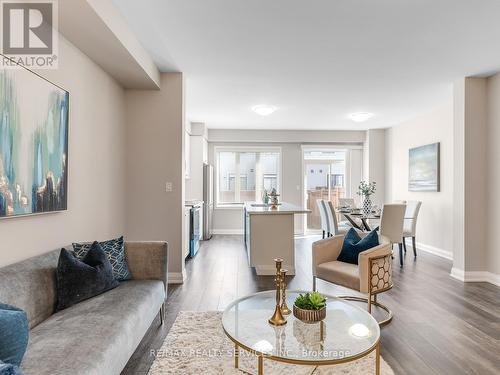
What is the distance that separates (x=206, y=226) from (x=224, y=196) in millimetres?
1221

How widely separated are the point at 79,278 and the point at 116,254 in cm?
45

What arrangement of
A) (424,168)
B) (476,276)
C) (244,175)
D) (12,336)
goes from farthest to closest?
(244,175) < (424,168) < (476,276) < (12,336)

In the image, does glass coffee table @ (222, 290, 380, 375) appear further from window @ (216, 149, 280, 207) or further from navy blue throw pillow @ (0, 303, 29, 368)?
window @ (216, 149, 280, 207)

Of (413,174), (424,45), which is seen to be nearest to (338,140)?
(413,174)

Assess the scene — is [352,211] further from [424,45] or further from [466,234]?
[424,45]

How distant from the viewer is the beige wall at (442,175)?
16.9 feet

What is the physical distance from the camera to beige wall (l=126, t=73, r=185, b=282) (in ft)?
12.8

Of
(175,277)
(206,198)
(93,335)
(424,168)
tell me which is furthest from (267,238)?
(424,168)

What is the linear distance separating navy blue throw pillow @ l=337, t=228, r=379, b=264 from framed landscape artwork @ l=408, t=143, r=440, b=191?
3.15m

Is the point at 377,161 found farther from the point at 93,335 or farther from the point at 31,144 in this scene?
the point at 93,335

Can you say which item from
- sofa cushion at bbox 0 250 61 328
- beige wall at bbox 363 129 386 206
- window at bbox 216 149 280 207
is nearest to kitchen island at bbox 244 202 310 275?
sofa cushion at bbox 0 250 61 328

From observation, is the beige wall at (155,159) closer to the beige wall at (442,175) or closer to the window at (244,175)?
the window at (244,175)

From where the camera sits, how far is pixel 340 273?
9.18 ft

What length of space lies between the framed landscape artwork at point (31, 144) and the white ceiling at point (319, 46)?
99 centimetres
